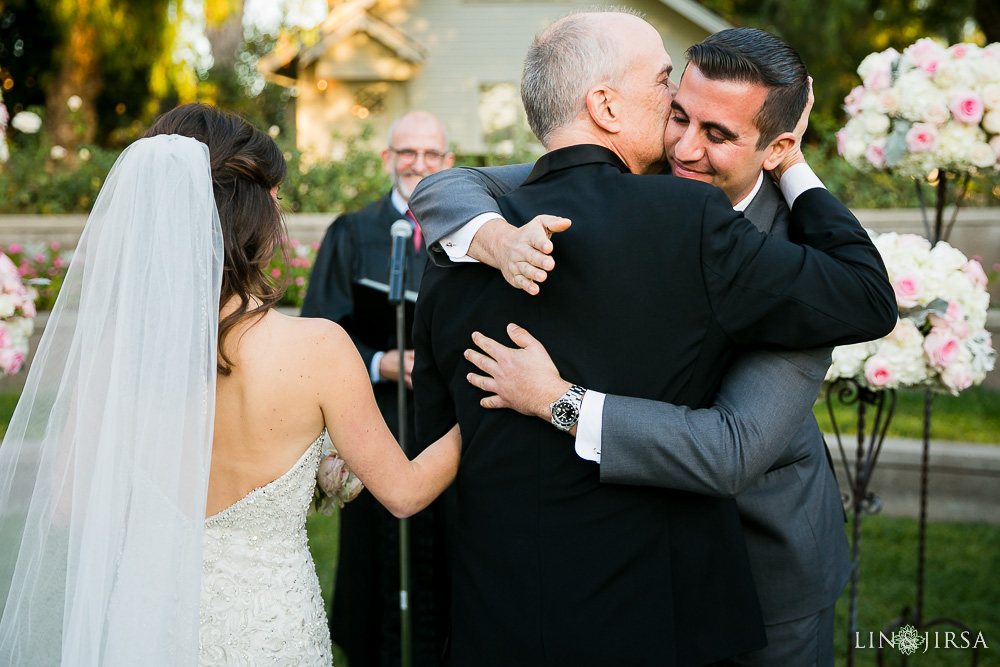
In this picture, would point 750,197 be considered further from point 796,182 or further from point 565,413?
point 565,413

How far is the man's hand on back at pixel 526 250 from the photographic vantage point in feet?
5.64

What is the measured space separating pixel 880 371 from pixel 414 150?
8.24ft

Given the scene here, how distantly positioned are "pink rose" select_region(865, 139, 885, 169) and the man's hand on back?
2.66 m

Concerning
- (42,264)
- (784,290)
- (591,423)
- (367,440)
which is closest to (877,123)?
(784,290)

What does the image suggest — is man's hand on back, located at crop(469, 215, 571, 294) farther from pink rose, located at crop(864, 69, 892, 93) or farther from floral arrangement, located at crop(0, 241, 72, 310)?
floral arrangement, located at crop(0, 241, 72, 310)

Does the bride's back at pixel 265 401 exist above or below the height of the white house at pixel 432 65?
below

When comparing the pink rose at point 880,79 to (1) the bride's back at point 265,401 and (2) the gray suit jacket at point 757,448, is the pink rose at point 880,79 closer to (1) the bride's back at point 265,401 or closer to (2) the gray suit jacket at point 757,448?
(2) the gray suit jacket at point 757,448

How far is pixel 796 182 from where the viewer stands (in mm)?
2174

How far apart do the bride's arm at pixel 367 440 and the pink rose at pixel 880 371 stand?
1872mm

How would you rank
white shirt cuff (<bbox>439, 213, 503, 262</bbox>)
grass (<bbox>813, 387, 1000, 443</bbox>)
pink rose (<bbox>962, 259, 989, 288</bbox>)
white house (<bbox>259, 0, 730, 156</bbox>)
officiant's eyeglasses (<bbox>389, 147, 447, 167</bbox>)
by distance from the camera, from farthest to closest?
white house (<bbox>259, 0, 730, 156</bbox>) < grass (<bbox>813, 387, 1000, 443</bbox>) < officiant's eyeglasses (<bbox>389, 147, 447, 167</bbox>) < pink rose (<bbox>962, 259, 989, 288</bbox>) < white shirt cuff (<bbox>439, 213, 503, 262</bbox>)

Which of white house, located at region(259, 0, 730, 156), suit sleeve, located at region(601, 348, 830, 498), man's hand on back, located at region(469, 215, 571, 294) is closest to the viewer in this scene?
man's hand on back, located at region(469, 215, 571, 294)

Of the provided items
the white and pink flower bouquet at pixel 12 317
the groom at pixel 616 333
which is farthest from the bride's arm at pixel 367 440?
the white and pink flower bouquet at pixel 12 317

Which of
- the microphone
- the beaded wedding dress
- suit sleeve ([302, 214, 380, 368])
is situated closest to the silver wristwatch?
the beaded wedding dress

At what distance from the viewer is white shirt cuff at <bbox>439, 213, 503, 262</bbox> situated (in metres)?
1.99
